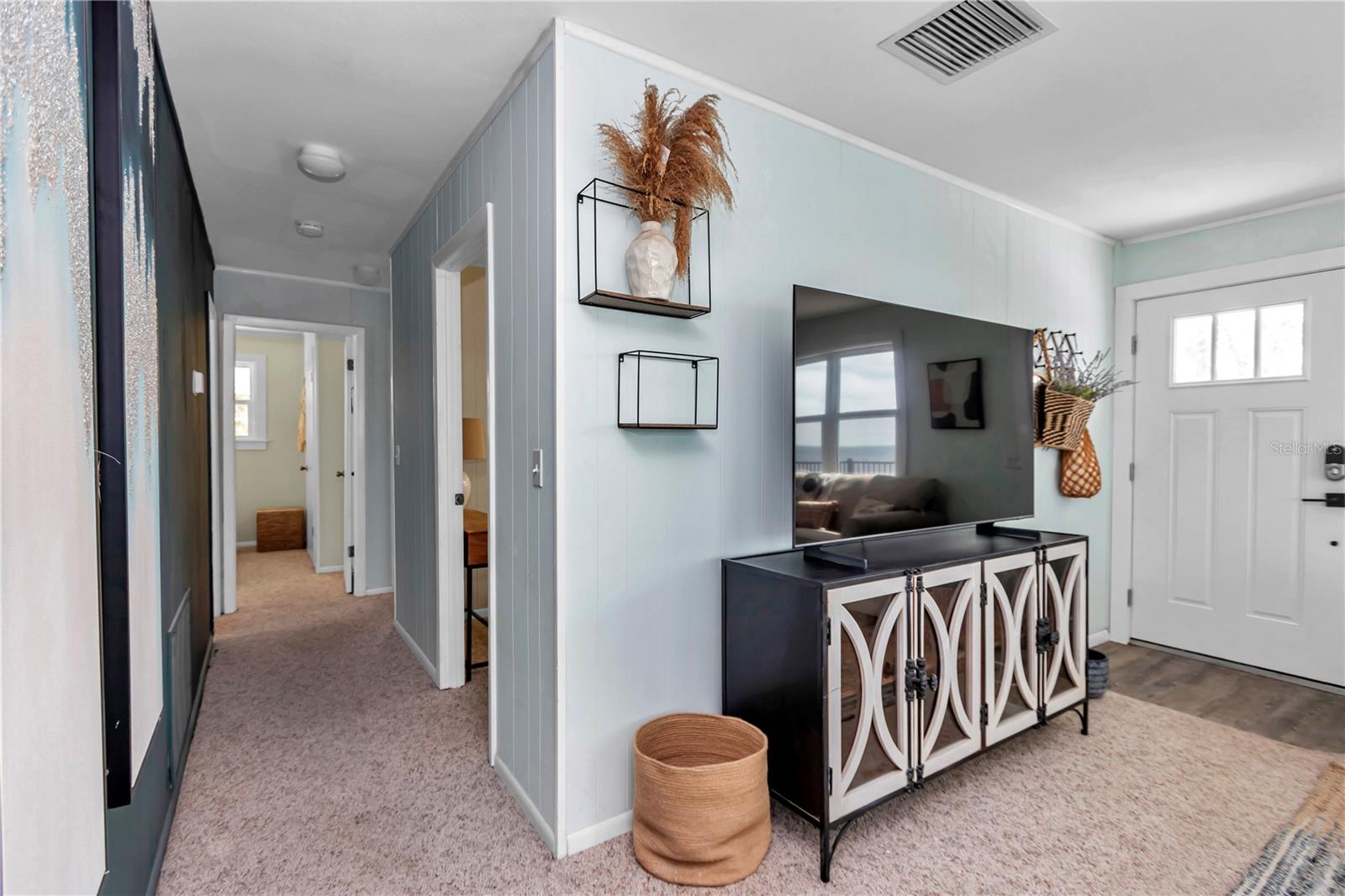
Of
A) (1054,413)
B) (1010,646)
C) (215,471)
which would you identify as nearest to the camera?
(1010,646)

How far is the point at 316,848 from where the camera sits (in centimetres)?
192

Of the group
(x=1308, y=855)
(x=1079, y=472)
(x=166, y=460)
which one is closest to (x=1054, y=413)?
(x=1079, y=472)

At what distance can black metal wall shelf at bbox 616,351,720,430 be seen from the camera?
6.43 feet

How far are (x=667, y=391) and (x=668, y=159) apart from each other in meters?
0.67

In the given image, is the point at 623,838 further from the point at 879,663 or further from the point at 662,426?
the point at 662,426

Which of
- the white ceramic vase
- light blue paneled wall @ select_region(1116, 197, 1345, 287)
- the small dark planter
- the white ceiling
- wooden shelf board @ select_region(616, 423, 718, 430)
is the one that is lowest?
the small dark planter

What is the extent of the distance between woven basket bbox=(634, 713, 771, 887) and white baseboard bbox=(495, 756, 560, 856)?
0.26 meters

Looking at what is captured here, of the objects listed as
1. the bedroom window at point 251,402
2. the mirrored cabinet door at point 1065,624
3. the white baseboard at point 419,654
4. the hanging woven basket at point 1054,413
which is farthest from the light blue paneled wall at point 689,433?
the bedroom window at point 251,402

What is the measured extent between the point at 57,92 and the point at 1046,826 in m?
2.71

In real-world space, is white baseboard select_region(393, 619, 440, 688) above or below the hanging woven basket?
below

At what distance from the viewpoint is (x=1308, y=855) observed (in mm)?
1882

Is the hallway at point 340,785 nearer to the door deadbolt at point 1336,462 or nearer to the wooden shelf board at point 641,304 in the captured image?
the wooden shelf board at point 641,304

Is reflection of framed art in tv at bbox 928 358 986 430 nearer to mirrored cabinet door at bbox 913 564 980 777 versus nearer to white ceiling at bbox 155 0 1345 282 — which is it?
mirrored cabinet door at bbox 913 564 980 777

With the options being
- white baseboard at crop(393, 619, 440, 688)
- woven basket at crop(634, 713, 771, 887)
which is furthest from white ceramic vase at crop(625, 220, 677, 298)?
white baseboard at crop(393, 619, 440, 688)
